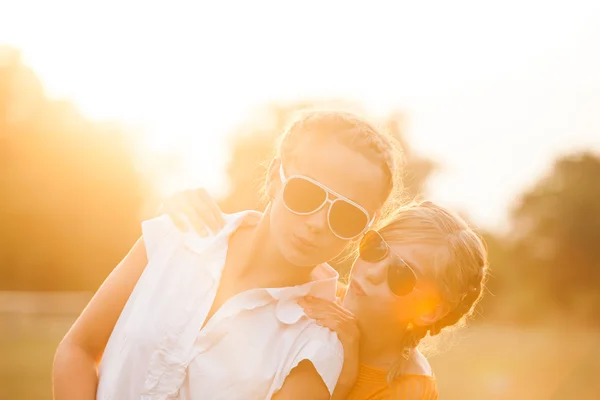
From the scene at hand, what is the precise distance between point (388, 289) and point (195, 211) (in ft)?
3.68

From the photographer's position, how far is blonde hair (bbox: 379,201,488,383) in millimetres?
4711

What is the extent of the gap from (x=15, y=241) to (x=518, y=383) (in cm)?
2772

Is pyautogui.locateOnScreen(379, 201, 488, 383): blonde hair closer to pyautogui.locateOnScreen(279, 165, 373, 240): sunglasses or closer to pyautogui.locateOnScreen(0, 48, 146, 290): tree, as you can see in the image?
pyautogui.locateOnScreen(279, 165, 373, 240): sunglasses

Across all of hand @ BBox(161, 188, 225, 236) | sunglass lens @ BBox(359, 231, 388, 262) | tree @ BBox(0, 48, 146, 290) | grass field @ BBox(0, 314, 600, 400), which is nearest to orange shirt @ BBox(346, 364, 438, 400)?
sunglass lens @ BBox(359, 231, 388, 262)

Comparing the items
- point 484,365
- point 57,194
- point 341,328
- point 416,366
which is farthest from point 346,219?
point 57,194

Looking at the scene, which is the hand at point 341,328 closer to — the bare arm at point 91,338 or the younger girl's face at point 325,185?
the younger girl's face at point 325,185

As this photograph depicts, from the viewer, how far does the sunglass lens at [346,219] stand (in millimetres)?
3932

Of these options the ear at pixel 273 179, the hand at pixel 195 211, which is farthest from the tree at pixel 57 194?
the ear at pixel 273 179

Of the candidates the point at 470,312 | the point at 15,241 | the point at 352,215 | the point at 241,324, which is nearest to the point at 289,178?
the point at 352,215

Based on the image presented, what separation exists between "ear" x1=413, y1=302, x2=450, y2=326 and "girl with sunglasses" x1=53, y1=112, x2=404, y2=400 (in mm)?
812

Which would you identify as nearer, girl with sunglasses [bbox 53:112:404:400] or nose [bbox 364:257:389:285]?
girl with sunglasses [bbox 53:112:404:400]

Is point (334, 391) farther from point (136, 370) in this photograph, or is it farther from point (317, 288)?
point (136, 370)

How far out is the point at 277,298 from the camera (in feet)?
12.9

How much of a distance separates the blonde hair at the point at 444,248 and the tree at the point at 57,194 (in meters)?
40.0
